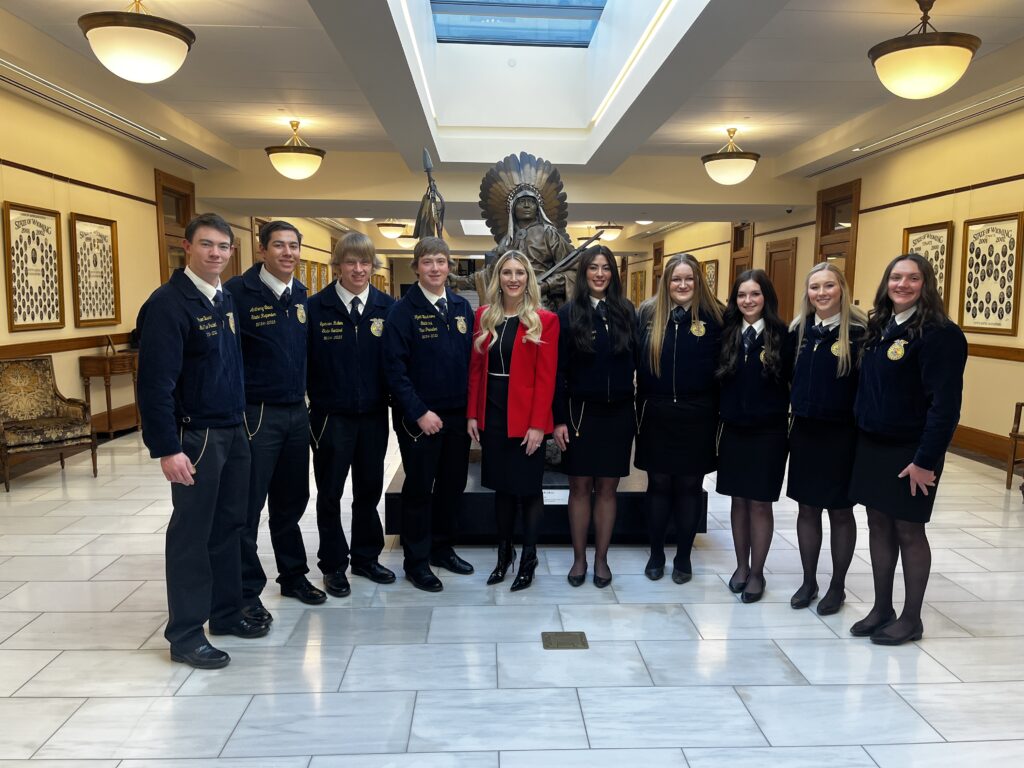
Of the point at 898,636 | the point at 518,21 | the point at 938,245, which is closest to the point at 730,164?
the point at 938,245

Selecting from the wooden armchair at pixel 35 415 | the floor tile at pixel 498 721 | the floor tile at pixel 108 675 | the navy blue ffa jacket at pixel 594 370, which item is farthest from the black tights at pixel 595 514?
the wooden armchair at pixel 35 415

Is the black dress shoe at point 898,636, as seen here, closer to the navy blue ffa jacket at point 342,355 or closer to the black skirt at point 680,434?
the black skirt at point 680,434

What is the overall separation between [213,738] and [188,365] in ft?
3.99

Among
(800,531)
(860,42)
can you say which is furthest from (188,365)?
(860,42)

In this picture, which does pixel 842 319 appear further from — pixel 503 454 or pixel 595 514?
pixel 503 454

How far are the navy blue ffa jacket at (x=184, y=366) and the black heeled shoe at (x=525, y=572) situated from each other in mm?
1475

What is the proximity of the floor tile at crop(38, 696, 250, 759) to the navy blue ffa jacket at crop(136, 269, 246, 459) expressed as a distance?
2.77 feet

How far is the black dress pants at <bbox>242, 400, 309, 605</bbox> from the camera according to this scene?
2979 mm

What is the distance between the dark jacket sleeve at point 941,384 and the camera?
8.56 ft

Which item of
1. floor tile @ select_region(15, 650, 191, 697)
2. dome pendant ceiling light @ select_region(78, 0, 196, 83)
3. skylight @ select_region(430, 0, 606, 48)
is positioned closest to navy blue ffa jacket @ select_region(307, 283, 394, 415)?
floor tile @ select_region(15, 650, 191, 697)

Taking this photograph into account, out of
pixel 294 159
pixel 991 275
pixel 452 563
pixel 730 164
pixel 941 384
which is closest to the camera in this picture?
pixel 941 384

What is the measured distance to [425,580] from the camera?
136 inches

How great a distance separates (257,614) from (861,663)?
2.39m

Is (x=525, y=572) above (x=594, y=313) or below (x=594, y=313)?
below
